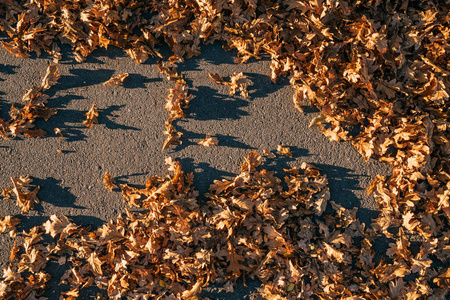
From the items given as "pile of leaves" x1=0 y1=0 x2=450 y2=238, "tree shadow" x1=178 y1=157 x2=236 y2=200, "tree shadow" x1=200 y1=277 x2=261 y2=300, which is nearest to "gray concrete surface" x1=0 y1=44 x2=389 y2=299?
"tree shadow" x1=178 y1=157 x2=236 y2=200

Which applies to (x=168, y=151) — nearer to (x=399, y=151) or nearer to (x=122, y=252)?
(x=122, y=252)

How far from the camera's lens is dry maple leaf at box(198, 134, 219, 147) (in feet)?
9.80

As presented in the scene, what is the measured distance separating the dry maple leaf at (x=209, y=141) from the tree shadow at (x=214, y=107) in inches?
7.8

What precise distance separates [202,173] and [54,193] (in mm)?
1529

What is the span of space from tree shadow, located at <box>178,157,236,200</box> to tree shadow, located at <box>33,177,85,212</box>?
1199 mm

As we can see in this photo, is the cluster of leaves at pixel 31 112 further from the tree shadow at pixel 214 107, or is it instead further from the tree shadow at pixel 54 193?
the tree shadow at pixel 214 107

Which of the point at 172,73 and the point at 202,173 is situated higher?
the point at 172,73

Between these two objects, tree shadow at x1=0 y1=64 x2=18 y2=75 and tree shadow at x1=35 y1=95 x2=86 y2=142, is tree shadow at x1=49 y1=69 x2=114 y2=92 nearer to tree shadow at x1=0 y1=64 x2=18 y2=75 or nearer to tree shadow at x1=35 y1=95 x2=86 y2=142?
tree shadow at x1=35 y1=95 x2=86 y2=142

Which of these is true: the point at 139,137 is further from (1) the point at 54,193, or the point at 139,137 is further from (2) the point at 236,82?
(2) the point at 236,82

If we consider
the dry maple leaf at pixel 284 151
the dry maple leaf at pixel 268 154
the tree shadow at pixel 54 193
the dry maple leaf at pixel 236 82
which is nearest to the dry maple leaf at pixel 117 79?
the dry maple leaf at pixel 236 82

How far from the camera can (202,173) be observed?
2.99m

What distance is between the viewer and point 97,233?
9.62 ft

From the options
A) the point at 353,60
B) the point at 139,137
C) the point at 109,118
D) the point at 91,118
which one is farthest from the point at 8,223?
the point at 353,60

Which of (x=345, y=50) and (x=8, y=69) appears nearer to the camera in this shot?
(x=345, y=50)
